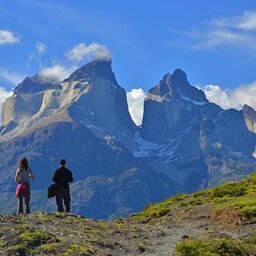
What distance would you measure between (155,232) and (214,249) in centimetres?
793

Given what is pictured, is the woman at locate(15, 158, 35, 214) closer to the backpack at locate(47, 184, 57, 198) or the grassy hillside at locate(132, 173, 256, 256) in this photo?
the backpack at locate(47, 184, 57, 198)

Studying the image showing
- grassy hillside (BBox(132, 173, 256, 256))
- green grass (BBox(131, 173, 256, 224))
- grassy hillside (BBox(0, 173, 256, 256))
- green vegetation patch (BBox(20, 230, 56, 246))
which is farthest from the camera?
green grass (BBox(131, 173, 256, 224))

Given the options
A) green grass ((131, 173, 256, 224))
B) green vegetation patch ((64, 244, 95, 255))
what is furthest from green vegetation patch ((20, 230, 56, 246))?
green grass ((131, 173, 256, 224))

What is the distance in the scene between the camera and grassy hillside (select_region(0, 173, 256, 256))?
2048cm

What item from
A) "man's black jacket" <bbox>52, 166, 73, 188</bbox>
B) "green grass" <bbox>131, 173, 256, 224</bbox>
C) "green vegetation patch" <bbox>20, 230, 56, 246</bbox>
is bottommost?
"green vegetation patch" <bbox>20, 230, 56, 246</bbox>

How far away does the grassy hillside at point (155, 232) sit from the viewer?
2048cm

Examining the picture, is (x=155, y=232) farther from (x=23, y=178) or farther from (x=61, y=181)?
(x=23, y=178)

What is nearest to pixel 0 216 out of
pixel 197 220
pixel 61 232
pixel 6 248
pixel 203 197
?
pixel 61 232

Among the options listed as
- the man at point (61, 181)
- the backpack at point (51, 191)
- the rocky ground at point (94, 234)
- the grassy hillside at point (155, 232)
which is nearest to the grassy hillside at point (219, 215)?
the grassy hillside at point (155, 232)

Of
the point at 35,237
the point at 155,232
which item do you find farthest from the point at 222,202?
the point at 35,237

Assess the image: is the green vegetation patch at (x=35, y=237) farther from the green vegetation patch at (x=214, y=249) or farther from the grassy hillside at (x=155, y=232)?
the green vegetation patch at (x=214, y=249)

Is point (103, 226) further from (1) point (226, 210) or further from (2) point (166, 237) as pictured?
(1) point (226, 210)

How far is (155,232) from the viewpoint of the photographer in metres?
27.5

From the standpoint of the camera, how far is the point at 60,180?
3306 cm
